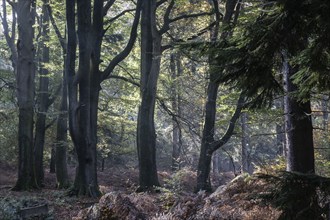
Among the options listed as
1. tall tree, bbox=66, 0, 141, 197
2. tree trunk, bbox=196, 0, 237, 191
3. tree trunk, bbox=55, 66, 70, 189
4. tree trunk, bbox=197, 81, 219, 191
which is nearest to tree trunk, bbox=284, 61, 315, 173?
tree trunk, bbox=196, 0, 237, 191

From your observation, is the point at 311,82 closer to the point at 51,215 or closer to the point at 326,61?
the point at 326,61

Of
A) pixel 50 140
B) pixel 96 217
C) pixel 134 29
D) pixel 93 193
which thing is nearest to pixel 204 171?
pixel 93 193

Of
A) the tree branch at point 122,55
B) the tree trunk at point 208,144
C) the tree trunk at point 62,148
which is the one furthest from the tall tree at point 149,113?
the tree trunk at point 62,148

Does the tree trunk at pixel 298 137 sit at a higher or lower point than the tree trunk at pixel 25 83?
lower

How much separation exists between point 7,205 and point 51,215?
993mm

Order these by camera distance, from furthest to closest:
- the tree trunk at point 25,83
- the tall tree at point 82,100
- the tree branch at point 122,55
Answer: the tree trunk at point 25,83 → the tree branch at point 122,55 → the tall tree at point 82,100

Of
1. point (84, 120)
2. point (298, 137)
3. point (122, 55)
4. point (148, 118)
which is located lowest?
point (298, 137)

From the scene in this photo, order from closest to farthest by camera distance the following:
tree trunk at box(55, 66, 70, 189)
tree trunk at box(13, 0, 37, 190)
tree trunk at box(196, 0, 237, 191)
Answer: tree trunk at box(196, 0, 237, 191)
tree trunk at box(13, 0, 37, 190)
tree trunk at box(55, 66, 70, 189)

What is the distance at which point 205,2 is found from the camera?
16828 millimetres

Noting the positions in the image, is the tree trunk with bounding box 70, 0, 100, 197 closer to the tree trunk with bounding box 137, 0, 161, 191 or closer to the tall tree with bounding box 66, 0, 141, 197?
the tall tree with bounding box 66, 0, 141, 197

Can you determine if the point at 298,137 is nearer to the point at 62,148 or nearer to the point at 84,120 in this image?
the point at 84,120

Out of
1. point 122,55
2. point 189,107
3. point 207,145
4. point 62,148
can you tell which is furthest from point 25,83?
point 189,107

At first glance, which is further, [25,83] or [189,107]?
[189,107]

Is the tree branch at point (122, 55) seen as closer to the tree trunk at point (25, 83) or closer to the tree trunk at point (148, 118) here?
the tree trunk at point (148, 118)
